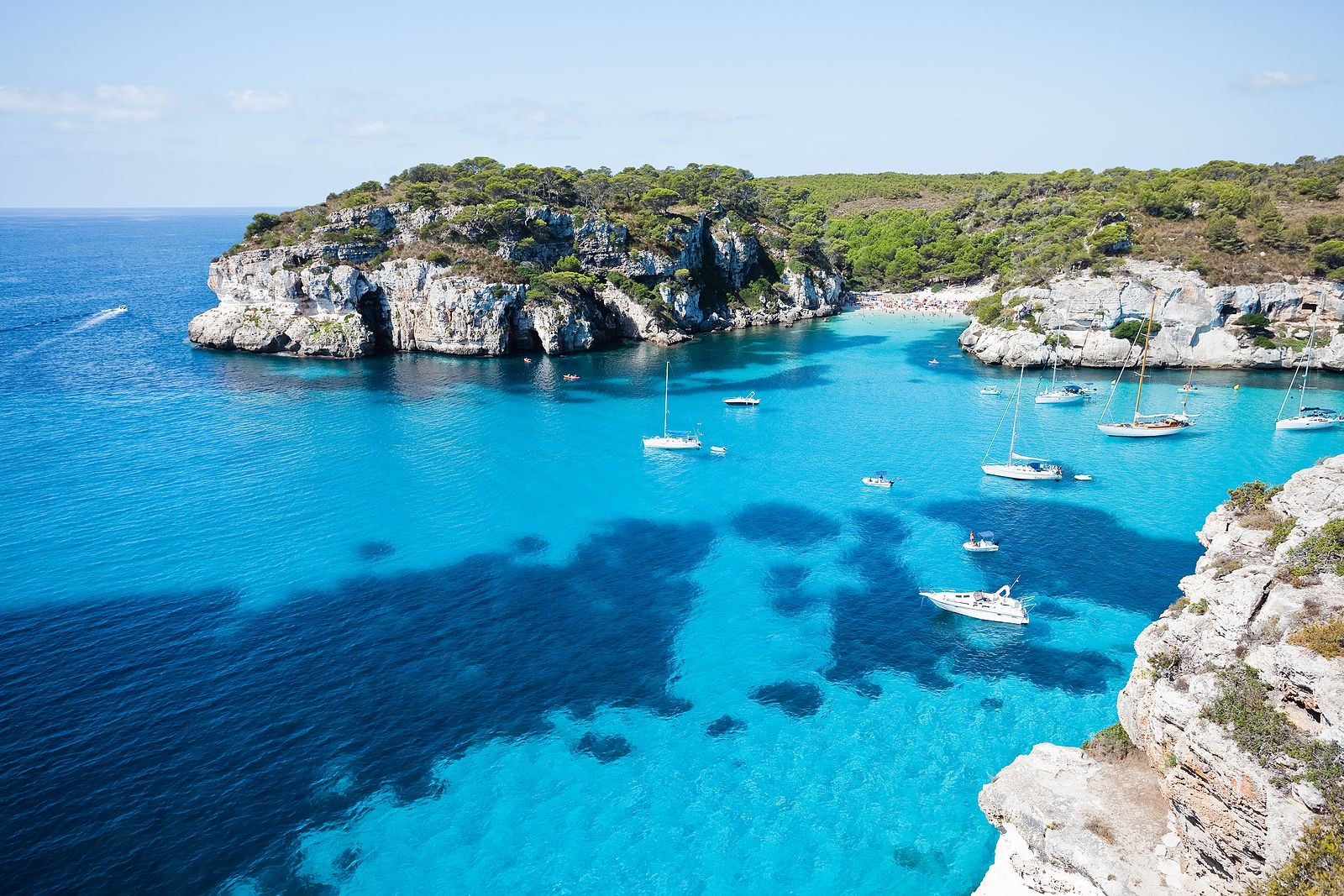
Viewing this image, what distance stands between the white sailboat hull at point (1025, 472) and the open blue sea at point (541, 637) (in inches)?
55.6

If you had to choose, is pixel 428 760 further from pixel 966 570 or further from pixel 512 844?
pixel 966 570

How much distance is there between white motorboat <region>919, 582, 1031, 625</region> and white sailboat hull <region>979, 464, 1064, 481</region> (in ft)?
71.4

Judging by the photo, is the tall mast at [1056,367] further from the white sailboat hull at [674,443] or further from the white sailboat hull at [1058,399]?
the white sailboat hull at [674,443]

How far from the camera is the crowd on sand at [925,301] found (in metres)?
140

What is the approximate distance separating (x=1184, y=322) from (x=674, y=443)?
247 ft

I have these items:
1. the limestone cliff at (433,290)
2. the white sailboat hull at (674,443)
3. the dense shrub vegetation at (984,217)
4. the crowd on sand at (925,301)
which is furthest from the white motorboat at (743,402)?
the crowd on sand at (925,301)

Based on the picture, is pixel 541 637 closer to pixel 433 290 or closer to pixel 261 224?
pixel 433 290

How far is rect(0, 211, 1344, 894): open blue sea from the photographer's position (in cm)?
2597

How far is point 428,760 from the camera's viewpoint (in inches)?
1161

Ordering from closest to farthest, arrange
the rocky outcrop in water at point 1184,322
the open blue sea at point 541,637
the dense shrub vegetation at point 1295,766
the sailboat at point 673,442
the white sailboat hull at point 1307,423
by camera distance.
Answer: the dense shrub vegetation at point 1295,766
the open blue sea at point 541,637
the sailboat at point 673,442
the white sailboat hull at point 1307,423
the rocky outcrop in water at point 1184,322

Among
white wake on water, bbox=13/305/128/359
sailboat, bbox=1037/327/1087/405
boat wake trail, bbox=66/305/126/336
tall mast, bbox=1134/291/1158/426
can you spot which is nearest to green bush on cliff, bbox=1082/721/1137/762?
tall mast, bbox=1134/291/1158/426

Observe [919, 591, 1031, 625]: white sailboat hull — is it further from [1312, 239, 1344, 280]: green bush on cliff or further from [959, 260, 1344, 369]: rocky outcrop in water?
[1312, 239, 1344, 280]: green bush on cliff

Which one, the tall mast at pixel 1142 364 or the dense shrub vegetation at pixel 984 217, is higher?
the dense shrub vegetation at pixel 984 217

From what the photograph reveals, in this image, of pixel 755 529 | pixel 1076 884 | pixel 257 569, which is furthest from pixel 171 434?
pixel 1076 884
